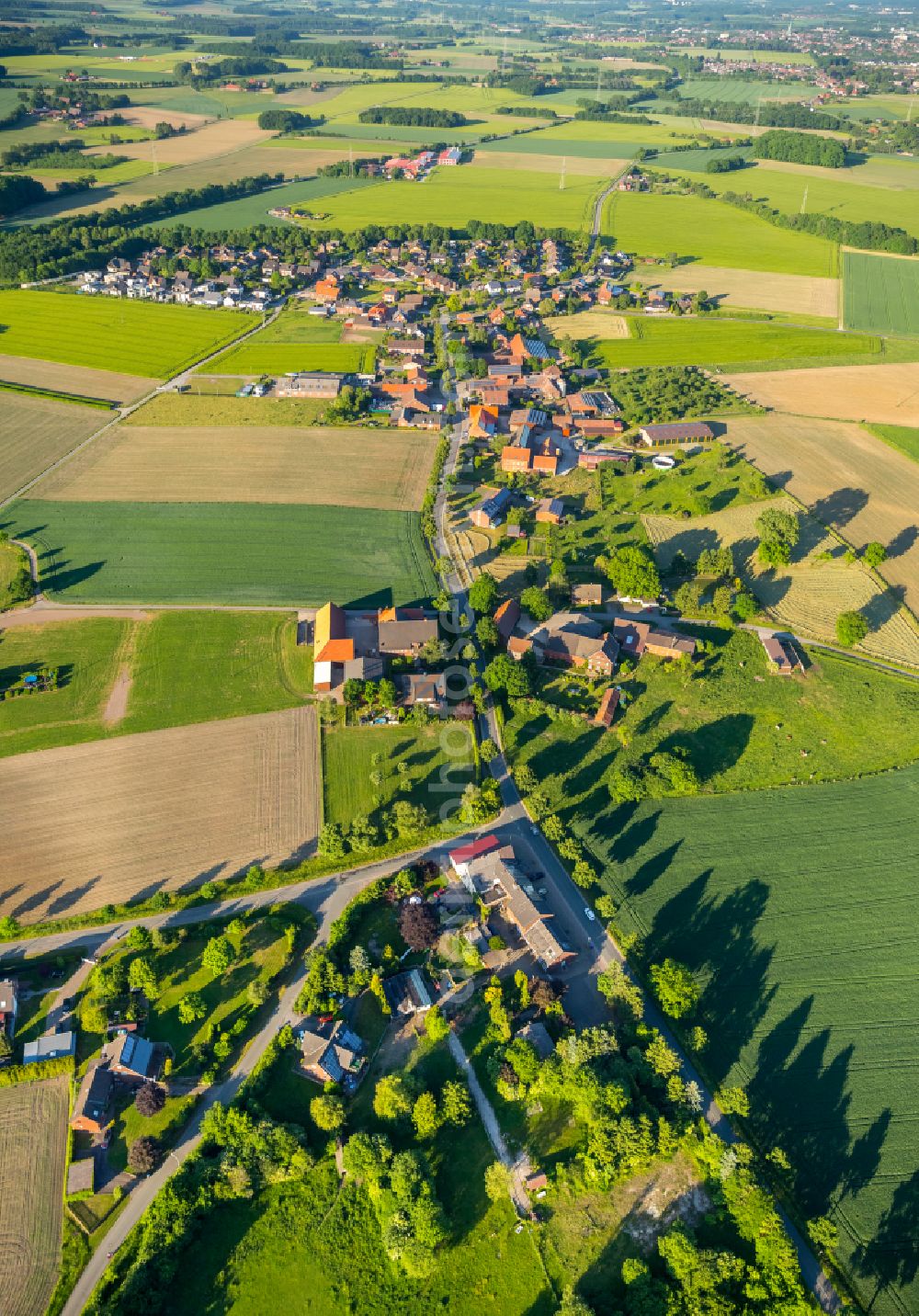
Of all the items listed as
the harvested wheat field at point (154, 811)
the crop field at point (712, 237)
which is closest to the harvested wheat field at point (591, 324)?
the crop field at point (712, 237)

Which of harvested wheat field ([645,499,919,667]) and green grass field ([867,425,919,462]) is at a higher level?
green grass field ([867,425,919,462])

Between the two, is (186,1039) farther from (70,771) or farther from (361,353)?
(361,353)

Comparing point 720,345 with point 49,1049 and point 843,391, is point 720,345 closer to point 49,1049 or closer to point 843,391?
point 843,391

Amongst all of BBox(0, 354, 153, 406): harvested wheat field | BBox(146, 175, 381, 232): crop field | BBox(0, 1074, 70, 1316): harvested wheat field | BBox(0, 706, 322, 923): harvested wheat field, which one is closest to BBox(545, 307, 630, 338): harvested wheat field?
BBox(0, 354, 153, 406): harvested wheat field

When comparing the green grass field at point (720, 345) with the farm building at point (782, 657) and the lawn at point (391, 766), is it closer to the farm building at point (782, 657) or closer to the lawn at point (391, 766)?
the farm building at point (782, 657)

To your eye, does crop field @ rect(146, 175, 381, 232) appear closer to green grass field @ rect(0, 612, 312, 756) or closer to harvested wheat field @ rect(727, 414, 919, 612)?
harvested wheat field @ rect(727, 414, 919, 612)


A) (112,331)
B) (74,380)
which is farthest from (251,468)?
(112,331)
